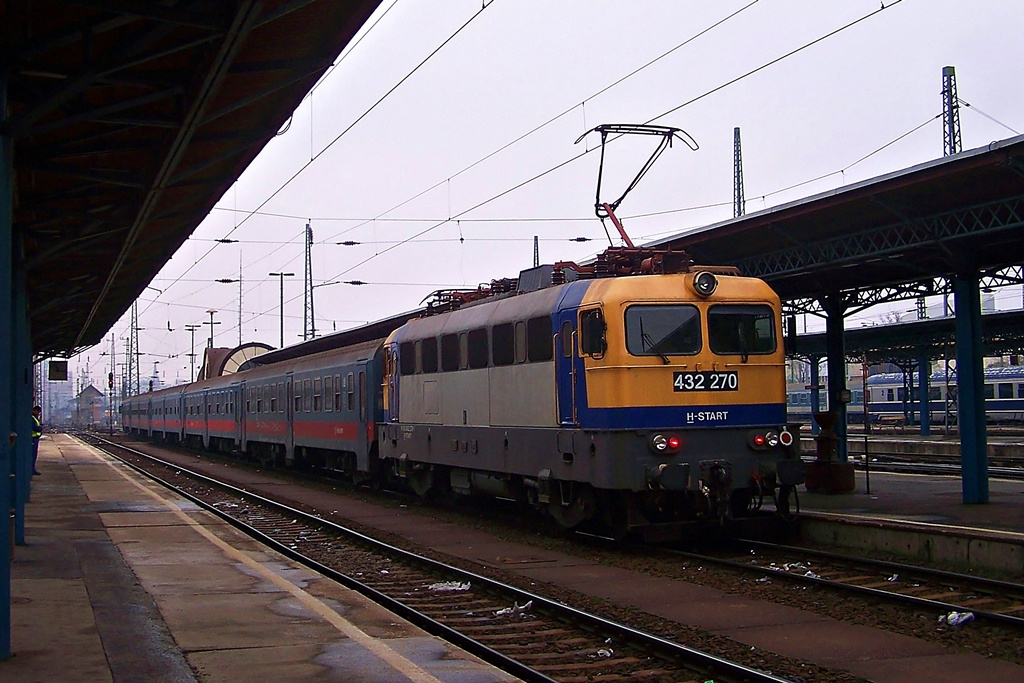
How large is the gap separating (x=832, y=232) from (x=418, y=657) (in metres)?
11.9

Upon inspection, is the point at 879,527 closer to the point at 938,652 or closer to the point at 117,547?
the point at 938,652

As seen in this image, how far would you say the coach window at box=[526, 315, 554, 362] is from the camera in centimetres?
1392

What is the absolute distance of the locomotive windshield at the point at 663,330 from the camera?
12.8 m

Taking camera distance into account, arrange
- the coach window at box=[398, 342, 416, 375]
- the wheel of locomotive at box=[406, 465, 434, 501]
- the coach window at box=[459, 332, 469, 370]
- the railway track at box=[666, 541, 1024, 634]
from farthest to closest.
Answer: the wheel of locomotive at box=[406, 465, 434, 501]
the coach window at box=[398, 342, 416, 375]
the coach window at box=[459, 332, 469, 370]
the railway track at box=[666, 541, 1024, 634]

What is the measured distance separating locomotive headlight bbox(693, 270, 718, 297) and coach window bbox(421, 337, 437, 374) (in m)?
5.90

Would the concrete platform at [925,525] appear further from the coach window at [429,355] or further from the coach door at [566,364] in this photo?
the coach window at [429,355]

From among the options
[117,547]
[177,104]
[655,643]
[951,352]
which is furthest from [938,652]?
[951,352]

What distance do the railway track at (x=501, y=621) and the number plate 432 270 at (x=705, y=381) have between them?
3342 mm

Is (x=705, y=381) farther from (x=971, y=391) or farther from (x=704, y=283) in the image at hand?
(x=971, y=391)

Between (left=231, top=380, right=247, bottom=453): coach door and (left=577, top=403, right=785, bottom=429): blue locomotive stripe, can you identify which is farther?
(left=231, top=380, right=247, bottom=453): coach door

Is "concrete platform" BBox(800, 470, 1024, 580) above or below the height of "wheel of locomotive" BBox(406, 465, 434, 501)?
below

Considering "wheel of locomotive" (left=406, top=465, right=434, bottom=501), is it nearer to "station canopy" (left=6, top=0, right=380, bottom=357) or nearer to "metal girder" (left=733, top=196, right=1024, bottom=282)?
"station canopy" (left=6, top=0, right=380, bottom=357)

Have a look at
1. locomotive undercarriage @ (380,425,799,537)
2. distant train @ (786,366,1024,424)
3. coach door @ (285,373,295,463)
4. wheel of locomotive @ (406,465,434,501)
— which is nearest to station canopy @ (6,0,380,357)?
locomotive undercarriage @ (380,425,799,537)

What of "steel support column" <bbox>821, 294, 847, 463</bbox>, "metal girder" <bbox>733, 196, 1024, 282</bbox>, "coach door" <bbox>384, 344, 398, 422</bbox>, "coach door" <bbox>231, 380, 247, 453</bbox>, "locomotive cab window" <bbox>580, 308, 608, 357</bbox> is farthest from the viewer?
"coach door" <bbox>231, 380, 247, 453</bbox>
